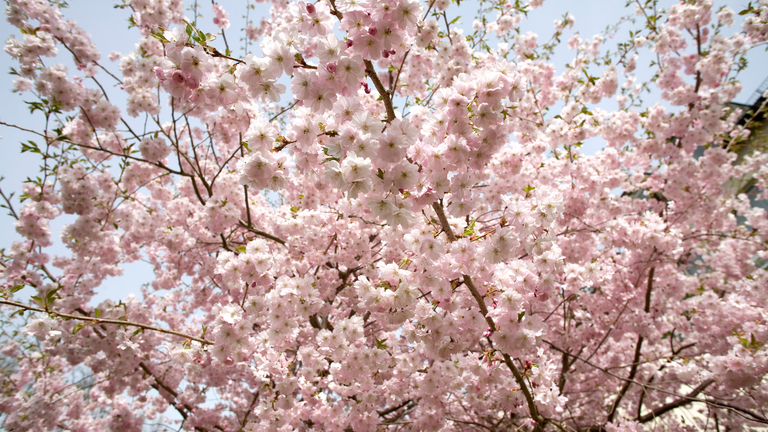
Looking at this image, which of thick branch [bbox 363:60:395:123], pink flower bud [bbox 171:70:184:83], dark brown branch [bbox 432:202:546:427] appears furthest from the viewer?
dark brown branch [bbox 432:202:546:427]

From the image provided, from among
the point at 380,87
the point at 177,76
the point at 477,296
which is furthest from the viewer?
the point at 477,296

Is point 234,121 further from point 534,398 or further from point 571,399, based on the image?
point 571,399

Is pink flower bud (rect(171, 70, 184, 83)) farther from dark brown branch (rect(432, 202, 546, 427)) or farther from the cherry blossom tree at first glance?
dark brown branch (rect(432, 202, 546, 427))

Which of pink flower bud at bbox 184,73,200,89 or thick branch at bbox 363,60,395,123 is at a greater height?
thick branch at bbox 363,60,395,123

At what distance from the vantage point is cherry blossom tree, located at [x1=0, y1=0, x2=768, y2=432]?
2162 mm

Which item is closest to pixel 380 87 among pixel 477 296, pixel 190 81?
pixel 190 81

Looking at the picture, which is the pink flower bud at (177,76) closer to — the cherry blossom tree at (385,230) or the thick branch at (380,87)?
the cherry blossom tree at (385,230)

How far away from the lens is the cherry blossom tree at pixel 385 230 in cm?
216

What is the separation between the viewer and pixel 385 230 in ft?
9.34

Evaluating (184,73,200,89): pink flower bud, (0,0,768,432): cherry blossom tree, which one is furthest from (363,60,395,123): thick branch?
(184,73,200,89): pink flower bud

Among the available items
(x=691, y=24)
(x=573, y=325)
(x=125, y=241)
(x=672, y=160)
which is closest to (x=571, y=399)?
(x=573, y=325)

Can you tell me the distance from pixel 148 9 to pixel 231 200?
2.93 metres

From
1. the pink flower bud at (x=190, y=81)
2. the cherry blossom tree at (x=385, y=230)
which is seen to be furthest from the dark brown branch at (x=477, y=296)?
the pink flower bud at (x=190, y=81)

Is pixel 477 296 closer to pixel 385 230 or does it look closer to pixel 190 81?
pixel 385 230
